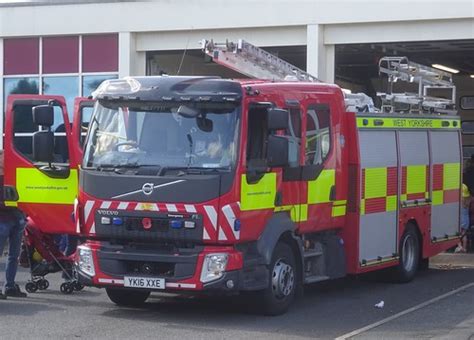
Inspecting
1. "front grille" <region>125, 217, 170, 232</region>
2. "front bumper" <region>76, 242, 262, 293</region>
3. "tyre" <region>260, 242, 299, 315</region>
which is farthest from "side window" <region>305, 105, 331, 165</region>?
"front grille" <region>125, 217, 170, 232</region>

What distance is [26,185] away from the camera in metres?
12.5

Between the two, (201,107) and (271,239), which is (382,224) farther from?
(201,107)

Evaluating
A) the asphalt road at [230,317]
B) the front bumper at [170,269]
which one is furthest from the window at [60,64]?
the front bumper at [170,269]

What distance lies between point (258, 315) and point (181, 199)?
5.93 ft

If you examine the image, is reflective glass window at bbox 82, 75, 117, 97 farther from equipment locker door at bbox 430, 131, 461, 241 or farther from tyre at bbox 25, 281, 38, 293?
tyre at bbox 25, 281, 38, 293

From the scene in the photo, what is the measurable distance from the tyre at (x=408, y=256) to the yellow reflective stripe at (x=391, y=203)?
573mm

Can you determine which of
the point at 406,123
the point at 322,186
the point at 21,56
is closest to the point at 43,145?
the point at 322,186

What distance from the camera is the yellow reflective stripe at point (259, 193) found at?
10454 mm

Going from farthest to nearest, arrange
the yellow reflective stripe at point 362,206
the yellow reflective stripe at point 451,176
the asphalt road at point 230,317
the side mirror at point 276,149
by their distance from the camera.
Answer: the yellow reflective stripe at point 451,176
the yellow reflective stripe at point 362,206
the side mirror at point 276,149
the asphalt road at point 230,317

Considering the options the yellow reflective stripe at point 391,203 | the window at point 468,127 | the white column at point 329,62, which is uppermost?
the white column at point 329,62

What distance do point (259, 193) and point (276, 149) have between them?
51cm

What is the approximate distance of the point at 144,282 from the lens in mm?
10531

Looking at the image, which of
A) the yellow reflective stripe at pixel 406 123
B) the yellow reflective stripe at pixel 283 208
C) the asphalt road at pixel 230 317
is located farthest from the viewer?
the yellow reflective stripe at pixel 406 123

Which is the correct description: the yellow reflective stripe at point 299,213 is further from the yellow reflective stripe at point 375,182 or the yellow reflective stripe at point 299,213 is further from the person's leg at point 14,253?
the person's leg at point 14,253
